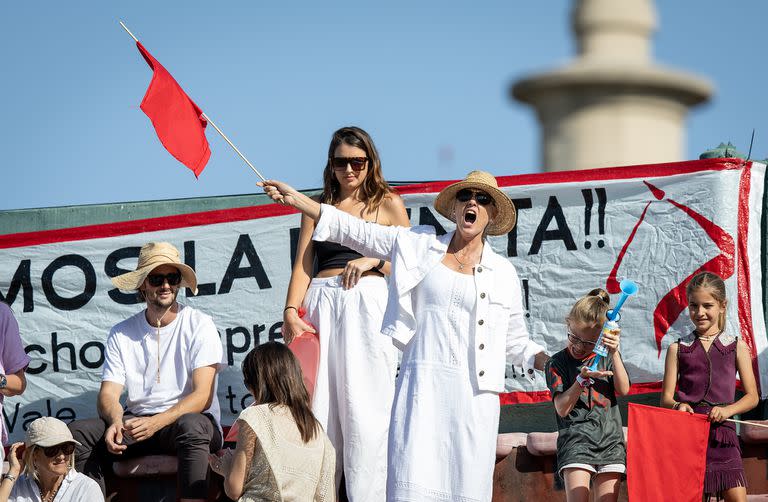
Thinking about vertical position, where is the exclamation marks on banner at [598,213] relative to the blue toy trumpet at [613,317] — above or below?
above

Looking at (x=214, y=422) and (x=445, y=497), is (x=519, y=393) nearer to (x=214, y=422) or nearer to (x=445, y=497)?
(x=214, y=422)

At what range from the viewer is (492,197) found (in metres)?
5.07

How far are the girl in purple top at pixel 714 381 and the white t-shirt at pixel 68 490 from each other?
8.80 feet

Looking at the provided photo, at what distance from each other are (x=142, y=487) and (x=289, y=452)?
182 centimetres

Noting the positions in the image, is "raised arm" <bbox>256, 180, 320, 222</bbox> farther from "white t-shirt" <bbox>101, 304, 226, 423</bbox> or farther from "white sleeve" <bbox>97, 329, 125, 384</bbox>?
"white sleeve" <bbox>97, 329, 125, 384</bbox>

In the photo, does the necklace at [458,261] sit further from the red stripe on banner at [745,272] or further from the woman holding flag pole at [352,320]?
the red stripe on banner at [745,272]

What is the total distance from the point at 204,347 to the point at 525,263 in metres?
2.08

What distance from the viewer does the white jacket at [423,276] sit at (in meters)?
4.89

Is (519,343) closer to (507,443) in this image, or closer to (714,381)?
(714,381)

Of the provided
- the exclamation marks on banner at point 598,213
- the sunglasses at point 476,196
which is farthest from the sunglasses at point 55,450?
the exclamation marks on banner at point 598,213

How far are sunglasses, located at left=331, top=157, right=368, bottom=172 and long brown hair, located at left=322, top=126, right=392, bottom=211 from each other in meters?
0.04

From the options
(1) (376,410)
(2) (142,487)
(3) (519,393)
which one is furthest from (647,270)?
(2) (142,487)

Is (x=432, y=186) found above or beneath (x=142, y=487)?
above

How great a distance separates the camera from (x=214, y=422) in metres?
6.41
